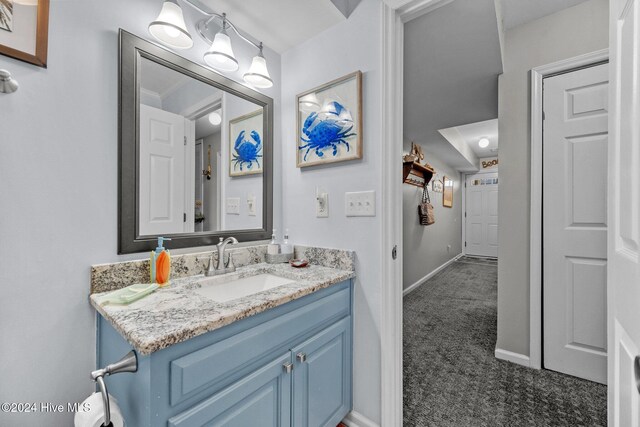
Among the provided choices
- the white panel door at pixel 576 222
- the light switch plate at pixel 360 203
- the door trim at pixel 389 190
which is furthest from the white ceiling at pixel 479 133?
the light switch plate at pixel 360 203

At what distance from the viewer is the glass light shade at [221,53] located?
1303 mm

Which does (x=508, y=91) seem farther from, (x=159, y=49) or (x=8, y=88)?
(x=8, y=88)

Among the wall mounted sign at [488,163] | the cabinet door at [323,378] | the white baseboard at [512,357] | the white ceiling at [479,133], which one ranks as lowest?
the white baseboard at [512,357]

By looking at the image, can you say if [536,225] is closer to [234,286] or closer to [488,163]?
[234,286]

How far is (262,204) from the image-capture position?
1660 mm

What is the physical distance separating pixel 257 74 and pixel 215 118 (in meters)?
0.34

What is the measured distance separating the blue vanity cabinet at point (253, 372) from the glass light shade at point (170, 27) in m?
1.14

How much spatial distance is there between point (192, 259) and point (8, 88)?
32.4 inches

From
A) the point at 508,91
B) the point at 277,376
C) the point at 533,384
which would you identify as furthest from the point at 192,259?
the point at 508,91

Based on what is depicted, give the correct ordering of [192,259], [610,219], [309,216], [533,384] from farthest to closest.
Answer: [533,384]
[309,216]
[192,259]
[610,219]

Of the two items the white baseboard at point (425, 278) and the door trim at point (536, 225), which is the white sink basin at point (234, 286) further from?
the white baseboard at point (425, 278)

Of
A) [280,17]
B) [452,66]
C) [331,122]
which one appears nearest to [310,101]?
[331,122]

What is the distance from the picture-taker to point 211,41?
1.39 meters

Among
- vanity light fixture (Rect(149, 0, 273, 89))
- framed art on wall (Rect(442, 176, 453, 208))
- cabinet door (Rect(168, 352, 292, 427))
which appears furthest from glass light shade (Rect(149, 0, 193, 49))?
framed art on wall (Rect(442, 176, 453, 208))
